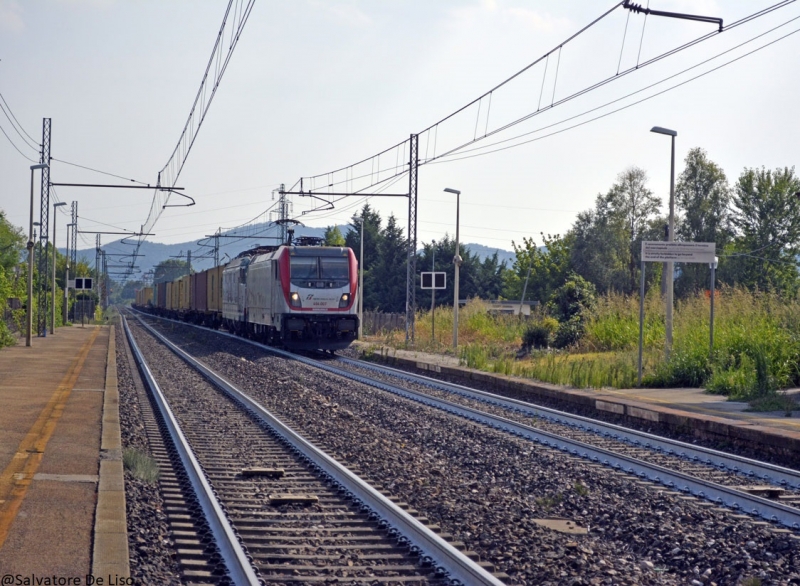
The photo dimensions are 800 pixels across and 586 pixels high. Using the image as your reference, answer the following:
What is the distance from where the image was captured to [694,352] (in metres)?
17.9

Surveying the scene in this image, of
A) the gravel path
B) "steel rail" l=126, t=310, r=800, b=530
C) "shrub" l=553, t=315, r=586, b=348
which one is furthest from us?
"shrub" l=553, t=315, r=586, b=348

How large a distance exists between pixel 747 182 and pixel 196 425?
65962 millimetres

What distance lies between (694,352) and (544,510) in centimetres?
1131

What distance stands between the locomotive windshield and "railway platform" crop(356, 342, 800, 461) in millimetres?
8324

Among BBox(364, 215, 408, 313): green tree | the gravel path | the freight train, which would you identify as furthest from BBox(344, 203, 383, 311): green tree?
the gravel path

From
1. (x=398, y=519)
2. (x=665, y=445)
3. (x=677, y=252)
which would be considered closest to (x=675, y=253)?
(x=677, y=252)

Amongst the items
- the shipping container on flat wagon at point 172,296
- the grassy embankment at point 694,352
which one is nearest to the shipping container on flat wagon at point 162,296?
the shipping container on flat wagon at point 172,296

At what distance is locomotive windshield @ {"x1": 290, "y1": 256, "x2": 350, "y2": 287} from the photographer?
27.5 m

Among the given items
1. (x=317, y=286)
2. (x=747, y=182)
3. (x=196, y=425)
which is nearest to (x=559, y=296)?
(x=317, y=286)

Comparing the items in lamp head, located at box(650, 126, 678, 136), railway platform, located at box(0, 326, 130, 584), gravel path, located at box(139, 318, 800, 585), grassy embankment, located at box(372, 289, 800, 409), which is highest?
lamp head, located at box(650, 126, 678, 136)

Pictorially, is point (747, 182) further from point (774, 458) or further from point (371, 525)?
point (371, 525)

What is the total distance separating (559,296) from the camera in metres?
30.5

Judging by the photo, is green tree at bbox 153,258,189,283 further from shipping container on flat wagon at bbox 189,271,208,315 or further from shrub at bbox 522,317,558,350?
shrub at bbox 522,317,558,350

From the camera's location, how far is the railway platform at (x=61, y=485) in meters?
5.39
